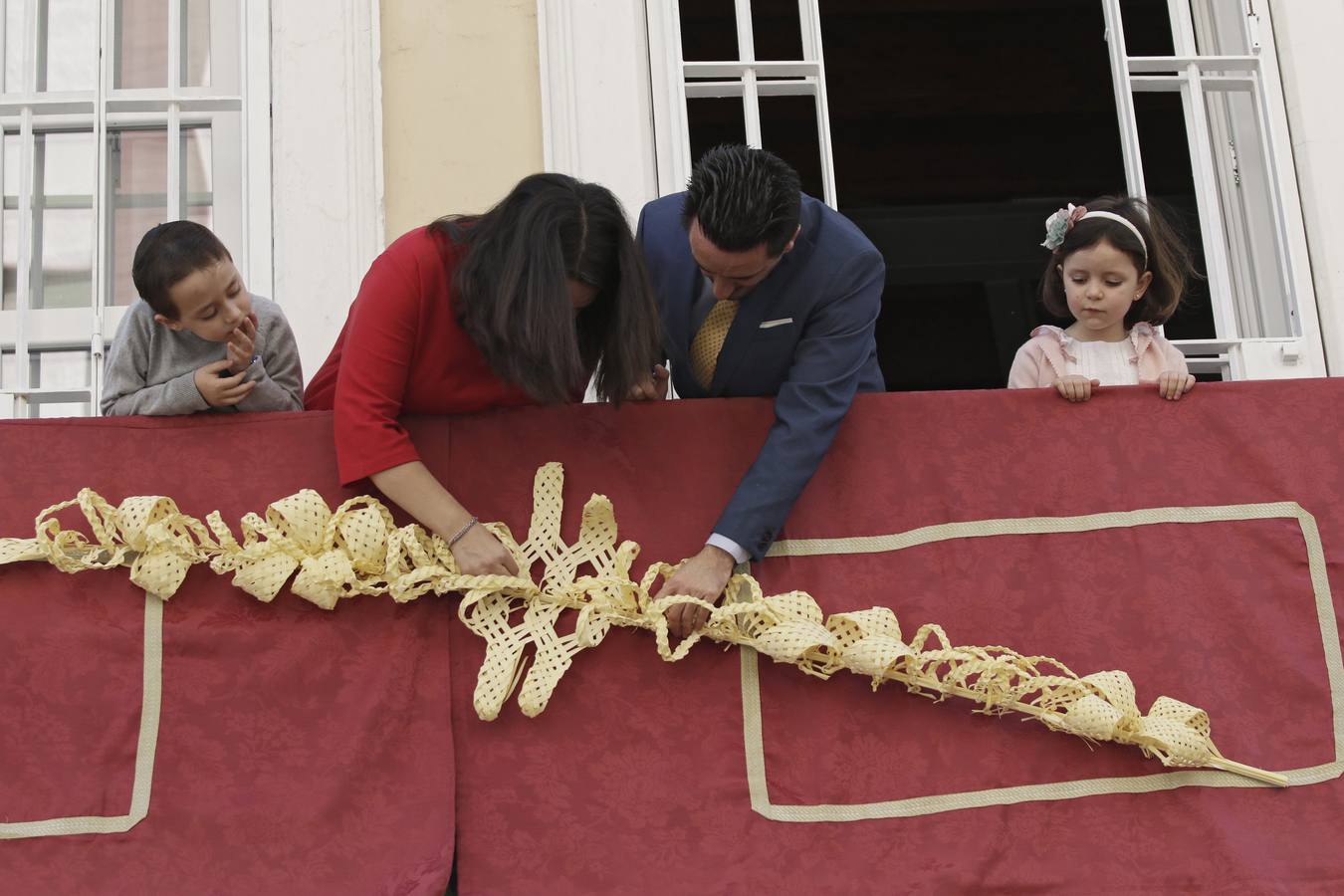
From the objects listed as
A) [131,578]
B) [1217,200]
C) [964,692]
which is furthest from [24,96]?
[1217,200]

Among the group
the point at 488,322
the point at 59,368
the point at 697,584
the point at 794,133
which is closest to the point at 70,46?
the point at 59,368

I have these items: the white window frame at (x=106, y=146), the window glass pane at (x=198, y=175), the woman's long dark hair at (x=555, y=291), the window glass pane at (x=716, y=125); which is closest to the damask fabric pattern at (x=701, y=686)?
the woman's long dark hair at (x=555, y=291)

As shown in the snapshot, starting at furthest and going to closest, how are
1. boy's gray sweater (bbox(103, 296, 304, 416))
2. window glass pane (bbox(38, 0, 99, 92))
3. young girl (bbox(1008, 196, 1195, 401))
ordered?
window glass pane (bbox(38, 0, 99, 92)) → young girl (bbox(1008, 196, 1195, 401)) → boy's gray sweater (bbox(103, 296, 304, 416))

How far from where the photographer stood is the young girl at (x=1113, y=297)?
9.40 ft

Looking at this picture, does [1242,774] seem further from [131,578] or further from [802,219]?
[131,578]

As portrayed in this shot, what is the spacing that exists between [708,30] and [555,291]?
353 centimetres

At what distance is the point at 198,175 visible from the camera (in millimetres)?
3389

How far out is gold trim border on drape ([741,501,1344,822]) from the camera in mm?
2322

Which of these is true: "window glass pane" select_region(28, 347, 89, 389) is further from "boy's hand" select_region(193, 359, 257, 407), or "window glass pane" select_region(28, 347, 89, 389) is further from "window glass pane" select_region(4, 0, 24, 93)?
"boy's hand" select_region(193, 359, 257, 407)

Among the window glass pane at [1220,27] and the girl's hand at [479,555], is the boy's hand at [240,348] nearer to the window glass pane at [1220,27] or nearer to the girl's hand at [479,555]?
the girl's hand at [479,555]

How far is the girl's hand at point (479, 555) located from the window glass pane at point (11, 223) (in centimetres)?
157

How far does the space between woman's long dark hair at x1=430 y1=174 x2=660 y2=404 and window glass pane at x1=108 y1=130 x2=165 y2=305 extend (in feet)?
4.19

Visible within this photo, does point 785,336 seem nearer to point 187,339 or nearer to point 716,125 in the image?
point 187,339

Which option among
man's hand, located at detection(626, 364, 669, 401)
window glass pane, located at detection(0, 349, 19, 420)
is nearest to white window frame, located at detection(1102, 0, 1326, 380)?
man's hand, located at detection(626, 364, 669, 401)
